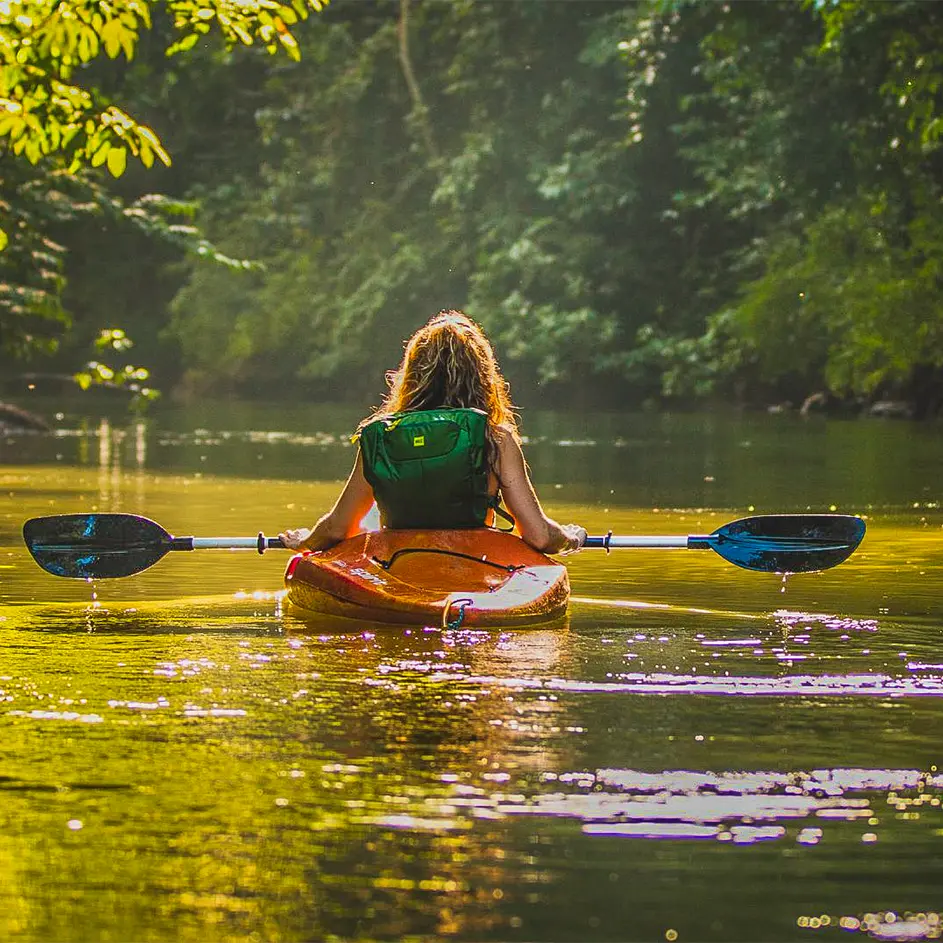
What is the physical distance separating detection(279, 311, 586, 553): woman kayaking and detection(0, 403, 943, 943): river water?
624mm

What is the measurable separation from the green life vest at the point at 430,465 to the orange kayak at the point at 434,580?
0.09 meters

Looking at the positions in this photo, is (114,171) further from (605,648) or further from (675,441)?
(675,441)

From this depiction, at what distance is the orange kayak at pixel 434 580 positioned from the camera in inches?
366

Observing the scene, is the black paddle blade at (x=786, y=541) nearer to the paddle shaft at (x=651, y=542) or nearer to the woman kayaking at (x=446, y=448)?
the paddle shaft at (x=651, y=542)

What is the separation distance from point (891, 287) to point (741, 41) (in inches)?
181

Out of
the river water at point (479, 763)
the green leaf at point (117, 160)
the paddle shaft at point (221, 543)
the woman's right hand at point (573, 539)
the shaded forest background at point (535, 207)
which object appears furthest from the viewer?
the shaded forest background at point (535, 207)

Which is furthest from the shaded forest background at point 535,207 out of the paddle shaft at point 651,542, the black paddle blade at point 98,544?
the paddle shaft at point 651,542

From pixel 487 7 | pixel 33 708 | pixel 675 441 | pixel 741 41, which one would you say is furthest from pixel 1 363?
pixel 33 708

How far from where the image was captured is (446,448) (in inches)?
380

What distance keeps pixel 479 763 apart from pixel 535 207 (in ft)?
146

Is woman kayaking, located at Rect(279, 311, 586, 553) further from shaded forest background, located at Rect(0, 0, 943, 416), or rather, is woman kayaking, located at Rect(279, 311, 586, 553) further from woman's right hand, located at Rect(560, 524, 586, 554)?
shaded forest background, located at Rect(0, 0, 943, 416)

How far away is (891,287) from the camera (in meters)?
36.7

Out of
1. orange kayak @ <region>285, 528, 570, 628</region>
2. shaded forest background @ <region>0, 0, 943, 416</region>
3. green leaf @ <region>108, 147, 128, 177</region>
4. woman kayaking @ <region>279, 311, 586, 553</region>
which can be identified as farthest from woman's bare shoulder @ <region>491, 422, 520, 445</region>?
shaded forest background @ <region>0, 0, 943, 416</region>

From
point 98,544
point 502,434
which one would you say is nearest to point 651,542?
point 502,434
